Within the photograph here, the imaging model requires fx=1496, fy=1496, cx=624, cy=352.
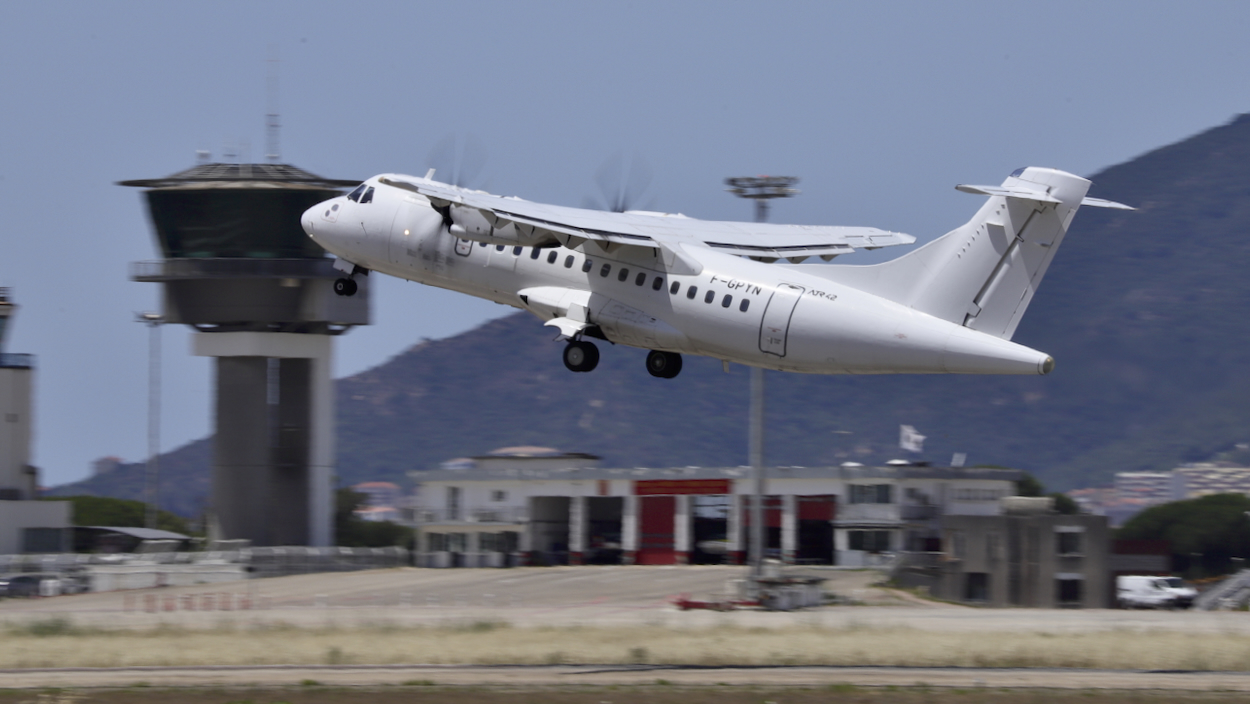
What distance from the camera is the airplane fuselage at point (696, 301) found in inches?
1096

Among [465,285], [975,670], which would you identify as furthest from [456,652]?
[975,670]

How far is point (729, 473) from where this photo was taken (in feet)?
244

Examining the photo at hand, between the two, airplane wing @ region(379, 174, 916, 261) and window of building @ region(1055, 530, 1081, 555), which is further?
window of building @ region(1055, 530, 1081, 555)

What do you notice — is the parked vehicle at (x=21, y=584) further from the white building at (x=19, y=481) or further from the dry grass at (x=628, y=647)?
the dry grass at (x=628, y=647)

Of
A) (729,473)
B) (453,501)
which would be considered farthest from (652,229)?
(453,501)

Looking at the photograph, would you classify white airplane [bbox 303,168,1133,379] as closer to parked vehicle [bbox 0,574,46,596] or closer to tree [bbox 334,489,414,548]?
parked vehicle [bbox 0,574,46,596]

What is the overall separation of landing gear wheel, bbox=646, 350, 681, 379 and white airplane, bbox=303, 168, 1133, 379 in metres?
0.05

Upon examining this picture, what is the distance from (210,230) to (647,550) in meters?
26.8

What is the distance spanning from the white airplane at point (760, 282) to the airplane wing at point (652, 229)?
0.06 meters

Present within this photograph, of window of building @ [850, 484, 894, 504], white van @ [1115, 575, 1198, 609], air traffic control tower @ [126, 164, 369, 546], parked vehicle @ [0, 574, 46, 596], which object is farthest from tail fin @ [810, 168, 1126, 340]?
air traffic control tower @ [126, 164, 369, 546]

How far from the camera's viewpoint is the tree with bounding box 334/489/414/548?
112562 mm

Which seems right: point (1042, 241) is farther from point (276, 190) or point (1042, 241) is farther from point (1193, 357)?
point (1193, 357)

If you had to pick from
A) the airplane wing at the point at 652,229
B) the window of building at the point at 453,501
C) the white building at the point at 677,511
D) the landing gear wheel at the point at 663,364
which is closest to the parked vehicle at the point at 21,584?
the white building at the point at 677,511

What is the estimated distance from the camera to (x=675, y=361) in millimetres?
31953
